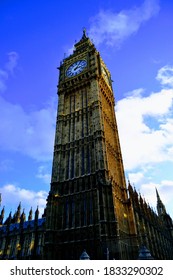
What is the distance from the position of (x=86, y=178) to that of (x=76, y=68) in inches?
1128

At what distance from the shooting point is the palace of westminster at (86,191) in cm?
2880

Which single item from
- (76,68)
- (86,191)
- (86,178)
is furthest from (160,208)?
(76,68)

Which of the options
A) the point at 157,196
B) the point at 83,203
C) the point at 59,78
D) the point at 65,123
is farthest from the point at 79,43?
the point at 157,196

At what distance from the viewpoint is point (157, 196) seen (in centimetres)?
8356

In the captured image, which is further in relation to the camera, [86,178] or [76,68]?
[76,68]

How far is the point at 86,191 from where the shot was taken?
107 feet

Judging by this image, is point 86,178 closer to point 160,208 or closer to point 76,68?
point 76,68

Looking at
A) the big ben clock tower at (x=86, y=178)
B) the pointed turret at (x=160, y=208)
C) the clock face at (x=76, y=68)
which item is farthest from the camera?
the pointed turret at (x=160, y=208)

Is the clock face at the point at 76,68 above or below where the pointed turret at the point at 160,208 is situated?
above

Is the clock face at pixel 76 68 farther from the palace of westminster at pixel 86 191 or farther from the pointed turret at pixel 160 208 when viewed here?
the pointed turret at pixel 160 208

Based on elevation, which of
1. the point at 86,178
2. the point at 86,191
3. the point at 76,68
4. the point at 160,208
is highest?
the point at 76,68

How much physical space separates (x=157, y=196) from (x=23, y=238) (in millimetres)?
53361

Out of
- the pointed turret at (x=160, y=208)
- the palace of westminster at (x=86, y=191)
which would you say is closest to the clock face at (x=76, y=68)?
the palace of westminster at (x=86, y=191)
